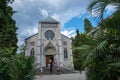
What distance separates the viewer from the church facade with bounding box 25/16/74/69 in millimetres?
43844

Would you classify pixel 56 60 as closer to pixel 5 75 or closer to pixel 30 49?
pixel 30 49

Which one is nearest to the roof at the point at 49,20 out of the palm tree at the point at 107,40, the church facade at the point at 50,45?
the church facade at the point at 50,45

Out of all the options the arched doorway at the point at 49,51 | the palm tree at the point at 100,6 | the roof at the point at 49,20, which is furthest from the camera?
the roof at the point at 49,20

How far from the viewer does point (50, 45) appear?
147 ft

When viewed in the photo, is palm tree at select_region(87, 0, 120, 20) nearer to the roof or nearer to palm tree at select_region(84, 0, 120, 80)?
palm tree at select_region(84, 0, 120, 80)

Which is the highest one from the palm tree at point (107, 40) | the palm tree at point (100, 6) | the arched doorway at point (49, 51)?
the arched doorway at point (49, 51)

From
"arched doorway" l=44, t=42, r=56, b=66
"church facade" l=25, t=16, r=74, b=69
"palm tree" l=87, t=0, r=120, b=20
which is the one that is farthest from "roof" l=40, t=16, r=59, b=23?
"palm tree" l=87, t=0, r=120, b=20

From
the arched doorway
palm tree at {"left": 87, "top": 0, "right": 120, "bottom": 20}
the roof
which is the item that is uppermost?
the roof

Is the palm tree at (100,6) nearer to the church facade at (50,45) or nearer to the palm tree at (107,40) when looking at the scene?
the palm tree at (107,40)

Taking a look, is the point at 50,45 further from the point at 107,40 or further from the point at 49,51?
the point at 107,40

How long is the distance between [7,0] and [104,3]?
1068 cm

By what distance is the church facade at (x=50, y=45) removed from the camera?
43.8m

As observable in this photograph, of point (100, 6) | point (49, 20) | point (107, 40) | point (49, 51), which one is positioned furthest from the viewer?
point (49, 20)

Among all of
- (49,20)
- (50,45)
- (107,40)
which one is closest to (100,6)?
(107,40)
